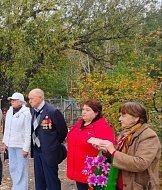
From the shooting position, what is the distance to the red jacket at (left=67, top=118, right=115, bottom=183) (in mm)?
3426

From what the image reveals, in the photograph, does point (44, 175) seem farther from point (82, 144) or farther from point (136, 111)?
point (136, 111)

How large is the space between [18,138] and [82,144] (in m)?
1.46

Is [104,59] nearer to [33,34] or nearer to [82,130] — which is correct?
[33,34]

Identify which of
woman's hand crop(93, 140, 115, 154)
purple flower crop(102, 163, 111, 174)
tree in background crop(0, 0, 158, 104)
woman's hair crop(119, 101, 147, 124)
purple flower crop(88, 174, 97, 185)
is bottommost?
purple flower crop(88, 174, 97, 185)

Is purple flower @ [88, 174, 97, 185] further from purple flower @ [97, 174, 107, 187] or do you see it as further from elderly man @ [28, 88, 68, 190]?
elderly man @ [28, 88, 68, 190]

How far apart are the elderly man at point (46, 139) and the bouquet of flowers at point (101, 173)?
1.19 meters

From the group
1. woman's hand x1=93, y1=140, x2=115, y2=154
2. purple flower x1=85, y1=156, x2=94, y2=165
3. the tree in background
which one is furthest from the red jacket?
the tree in background

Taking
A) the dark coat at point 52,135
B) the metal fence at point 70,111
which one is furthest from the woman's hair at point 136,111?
the metal fence at point 70,111

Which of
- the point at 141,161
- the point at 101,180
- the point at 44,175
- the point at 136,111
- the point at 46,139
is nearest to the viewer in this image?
the point at 141,161

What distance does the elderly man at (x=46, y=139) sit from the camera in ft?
13.8

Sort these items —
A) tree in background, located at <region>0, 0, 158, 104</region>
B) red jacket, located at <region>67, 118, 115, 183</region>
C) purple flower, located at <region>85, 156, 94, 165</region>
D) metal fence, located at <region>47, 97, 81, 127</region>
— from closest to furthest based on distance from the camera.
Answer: purple flower, located at <region>85, 156, 94, 165</region> < red jacket, located at <region>67, 118, 115, 183</region> < tree in background, located at <region>0, 0, 158, 104</region> < metal fence, located at <region>47, 97, 81, 127</region>

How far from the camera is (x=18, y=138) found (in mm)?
4602

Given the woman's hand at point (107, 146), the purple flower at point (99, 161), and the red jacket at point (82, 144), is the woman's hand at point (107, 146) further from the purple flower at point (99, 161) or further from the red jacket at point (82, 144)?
the red jacket at point (82, 144)

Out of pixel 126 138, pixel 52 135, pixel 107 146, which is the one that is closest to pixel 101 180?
pixel 107 146
